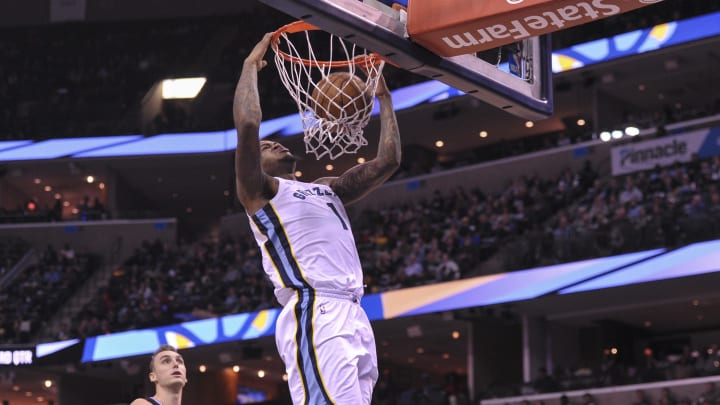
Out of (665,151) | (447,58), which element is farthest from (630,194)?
(447,58)

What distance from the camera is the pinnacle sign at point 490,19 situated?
5.31m

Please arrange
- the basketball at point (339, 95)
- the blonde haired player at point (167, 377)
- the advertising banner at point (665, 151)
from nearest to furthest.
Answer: the basketball at point (339, 95), the blonde haired player at point (167, 377), the advertising banner at point (665, 151)

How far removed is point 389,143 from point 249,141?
955 millimetres

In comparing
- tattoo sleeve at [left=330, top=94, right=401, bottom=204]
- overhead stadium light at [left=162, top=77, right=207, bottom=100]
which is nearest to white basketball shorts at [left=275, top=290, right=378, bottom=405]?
tattoo sleeve at [left=330, top=94, right=401, bottom=204]

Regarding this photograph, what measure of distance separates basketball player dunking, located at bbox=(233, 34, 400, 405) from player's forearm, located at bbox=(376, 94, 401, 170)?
1.25ft

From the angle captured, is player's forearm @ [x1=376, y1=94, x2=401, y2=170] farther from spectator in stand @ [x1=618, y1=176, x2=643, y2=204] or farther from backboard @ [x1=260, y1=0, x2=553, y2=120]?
spectator in stand @ [x1=618, y1=176, x2=643, y2=204]

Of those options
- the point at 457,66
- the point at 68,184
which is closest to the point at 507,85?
the point at 457,66

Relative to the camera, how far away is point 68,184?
34.0m

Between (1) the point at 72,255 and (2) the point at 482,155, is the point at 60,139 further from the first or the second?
(2) the point at 482,155

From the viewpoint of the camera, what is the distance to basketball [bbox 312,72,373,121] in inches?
223

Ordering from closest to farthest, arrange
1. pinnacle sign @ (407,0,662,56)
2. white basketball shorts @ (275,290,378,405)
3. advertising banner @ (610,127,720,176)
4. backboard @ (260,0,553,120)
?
1. white basketball shorts @ (275,290,378,405)
2. backboard @ (260,0,553,120)
3. pinnacle sign @ (407,0,662,56)
4. advertising banner @ (610,127,720,176)

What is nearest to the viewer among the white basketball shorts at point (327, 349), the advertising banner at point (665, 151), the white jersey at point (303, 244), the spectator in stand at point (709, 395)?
the white basketball shorts at point (327, 349)

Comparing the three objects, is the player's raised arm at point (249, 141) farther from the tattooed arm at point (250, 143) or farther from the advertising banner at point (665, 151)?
the advertising banner at point (665, 151)

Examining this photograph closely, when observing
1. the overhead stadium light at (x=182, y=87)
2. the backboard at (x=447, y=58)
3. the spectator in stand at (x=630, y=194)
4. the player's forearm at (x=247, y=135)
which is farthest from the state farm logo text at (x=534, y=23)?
the overhead stadium light at (x=182, y=87)
